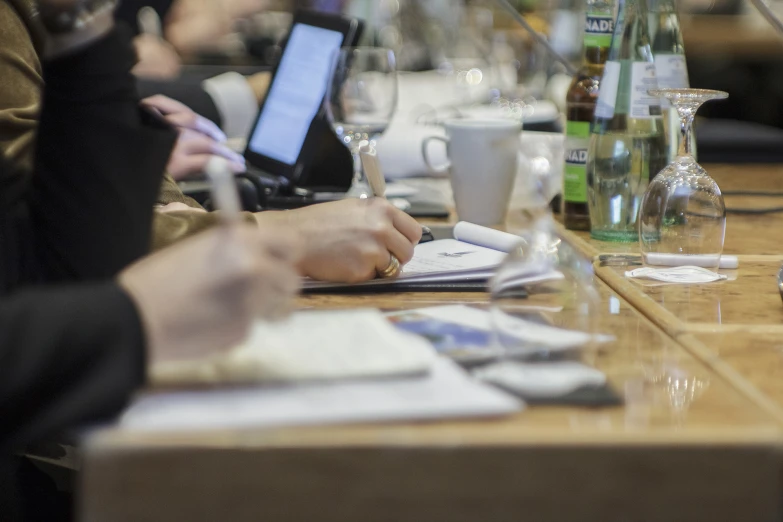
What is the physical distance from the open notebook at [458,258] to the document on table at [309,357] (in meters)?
0.31

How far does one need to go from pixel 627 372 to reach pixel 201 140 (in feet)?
3.80

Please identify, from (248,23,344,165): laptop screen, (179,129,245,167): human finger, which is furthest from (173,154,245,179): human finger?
(248,23,344,165): laptop screen

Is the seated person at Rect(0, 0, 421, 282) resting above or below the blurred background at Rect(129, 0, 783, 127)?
above

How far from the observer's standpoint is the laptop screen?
1.74 m

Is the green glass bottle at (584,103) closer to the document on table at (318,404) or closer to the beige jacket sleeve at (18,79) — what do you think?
the beige jacket sleeve at (18,79)

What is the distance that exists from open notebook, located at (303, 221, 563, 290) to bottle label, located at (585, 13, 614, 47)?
0.38 m

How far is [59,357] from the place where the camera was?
0.67 metres

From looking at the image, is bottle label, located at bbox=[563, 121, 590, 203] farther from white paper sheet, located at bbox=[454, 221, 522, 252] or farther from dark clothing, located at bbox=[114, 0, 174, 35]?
dark clothing, located at bbox=[114, 0, 174, 35]

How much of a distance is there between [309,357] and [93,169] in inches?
14.3

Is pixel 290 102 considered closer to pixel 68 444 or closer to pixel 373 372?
pixel 68 444

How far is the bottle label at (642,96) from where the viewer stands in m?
1.36

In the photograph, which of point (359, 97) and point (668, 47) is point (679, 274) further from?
point (359, 97)

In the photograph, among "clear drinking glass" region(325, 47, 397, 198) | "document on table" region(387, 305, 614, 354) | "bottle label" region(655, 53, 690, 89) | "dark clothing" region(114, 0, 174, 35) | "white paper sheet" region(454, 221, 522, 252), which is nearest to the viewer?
"document on table" region(387, 305, 614, 354)

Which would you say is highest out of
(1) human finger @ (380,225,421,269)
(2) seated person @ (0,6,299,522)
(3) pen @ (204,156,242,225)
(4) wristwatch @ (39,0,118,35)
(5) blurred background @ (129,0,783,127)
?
(4) wristwatch @ (39,0,118,35)
